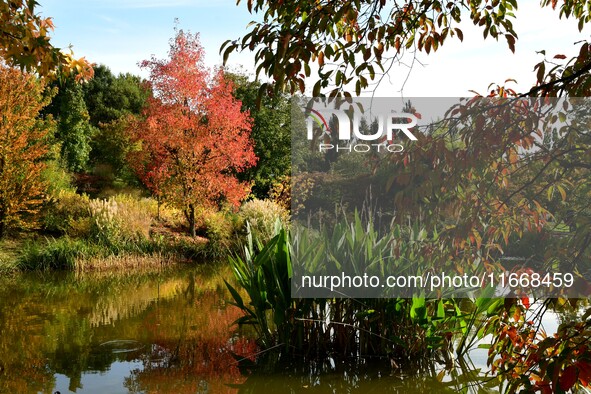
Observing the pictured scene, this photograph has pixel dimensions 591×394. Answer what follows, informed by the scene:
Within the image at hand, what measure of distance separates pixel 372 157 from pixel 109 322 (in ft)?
17.5

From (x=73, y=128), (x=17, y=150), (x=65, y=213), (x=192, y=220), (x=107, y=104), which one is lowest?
(x=192, y=220)

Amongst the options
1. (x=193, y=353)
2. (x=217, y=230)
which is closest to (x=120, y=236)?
(x=217, y=230)

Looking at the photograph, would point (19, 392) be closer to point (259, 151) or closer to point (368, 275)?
point (368, 275)

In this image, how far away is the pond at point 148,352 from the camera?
4.89 m

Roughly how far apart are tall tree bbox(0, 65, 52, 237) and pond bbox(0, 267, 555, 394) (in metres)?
4.87

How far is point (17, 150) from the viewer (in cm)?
1371

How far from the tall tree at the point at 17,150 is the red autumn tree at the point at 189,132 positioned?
2.24m

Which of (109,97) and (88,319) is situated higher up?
(109,97)

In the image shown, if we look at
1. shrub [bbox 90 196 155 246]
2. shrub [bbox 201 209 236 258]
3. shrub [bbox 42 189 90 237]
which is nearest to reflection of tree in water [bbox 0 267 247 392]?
shrub [bbox 90 196 155 246]

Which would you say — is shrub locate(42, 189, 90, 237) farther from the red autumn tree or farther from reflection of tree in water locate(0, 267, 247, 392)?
reflection of tree in water locate(0, 267, 247, 392)

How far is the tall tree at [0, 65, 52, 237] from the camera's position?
1352cm

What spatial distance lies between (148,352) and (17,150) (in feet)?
31.0

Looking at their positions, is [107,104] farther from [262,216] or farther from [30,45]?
[30,45]

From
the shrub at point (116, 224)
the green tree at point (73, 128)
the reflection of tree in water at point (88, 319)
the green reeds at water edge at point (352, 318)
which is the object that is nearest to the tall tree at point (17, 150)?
the shrub at point (116, 224)
